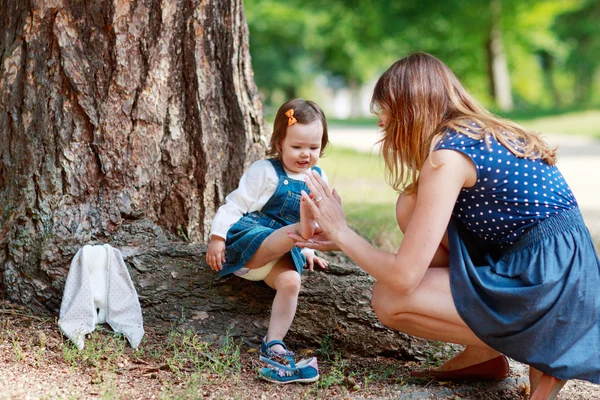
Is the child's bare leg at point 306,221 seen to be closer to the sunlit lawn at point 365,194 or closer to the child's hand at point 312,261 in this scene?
the sunlit lawn at point 365,194

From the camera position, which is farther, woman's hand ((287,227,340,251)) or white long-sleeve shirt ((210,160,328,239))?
white long-sleeve shirt ((210,160,328,239))

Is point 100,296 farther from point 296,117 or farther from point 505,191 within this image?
point 505,191

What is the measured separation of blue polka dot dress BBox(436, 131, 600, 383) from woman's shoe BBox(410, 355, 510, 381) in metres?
0.40

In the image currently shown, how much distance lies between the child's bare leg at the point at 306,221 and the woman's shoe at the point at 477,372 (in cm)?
80

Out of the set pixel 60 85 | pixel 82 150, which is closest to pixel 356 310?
pixel 82 150

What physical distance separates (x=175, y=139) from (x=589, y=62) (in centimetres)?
3127

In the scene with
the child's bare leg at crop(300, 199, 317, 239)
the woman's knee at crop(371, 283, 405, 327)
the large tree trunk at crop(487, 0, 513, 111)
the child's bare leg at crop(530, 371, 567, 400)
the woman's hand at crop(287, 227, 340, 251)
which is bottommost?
the child's bare leg at crop(530, 371, 567, 400)

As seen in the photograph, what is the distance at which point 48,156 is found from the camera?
3.45 m

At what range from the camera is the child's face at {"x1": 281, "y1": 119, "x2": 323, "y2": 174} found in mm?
3322

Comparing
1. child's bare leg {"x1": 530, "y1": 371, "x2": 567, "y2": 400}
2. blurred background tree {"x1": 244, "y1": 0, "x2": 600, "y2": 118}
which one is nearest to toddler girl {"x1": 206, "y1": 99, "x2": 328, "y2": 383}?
child's bare leg {"x1": 530, "y1": 371, "x2": 567, "y2": 400}

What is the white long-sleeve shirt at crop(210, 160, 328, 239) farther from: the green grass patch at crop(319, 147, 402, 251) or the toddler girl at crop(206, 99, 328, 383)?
the green grass patch at crop(319, 147, 402, 251)

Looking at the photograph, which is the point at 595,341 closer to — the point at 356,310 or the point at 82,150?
the point at 356,310

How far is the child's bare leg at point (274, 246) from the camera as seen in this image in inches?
122

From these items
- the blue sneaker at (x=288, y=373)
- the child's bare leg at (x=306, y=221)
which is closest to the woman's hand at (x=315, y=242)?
the child's bare leg at (x=306, y=221)
